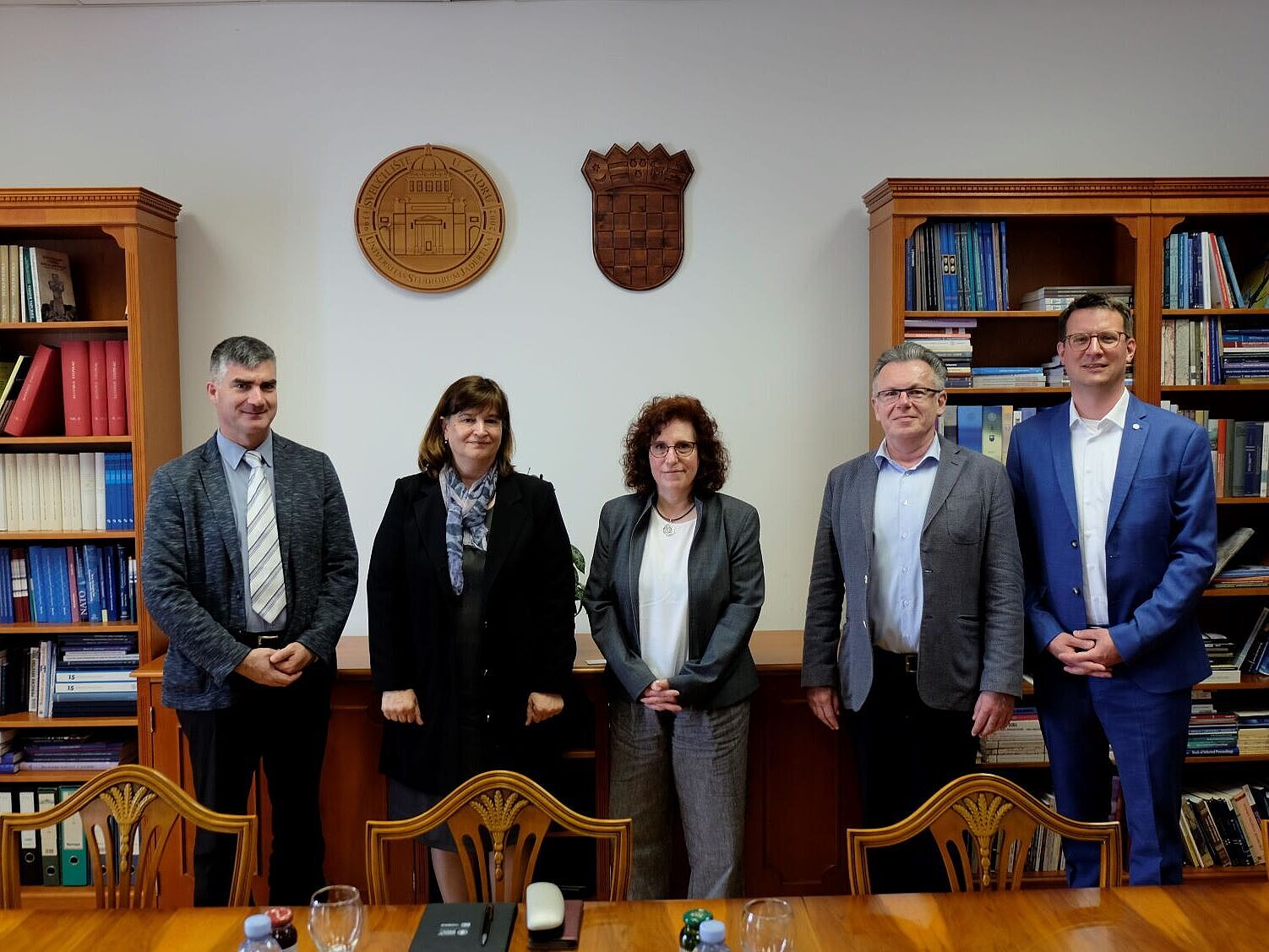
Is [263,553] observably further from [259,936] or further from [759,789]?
[759,789]

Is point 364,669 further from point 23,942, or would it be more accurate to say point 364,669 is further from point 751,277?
point 751,277

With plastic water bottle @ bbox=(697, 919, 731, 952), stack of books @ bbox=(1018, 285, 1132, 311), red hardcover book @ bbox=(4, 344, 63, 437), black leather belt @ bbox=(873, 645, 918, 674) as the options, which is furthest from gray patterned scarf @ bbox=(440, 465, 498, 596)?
stack of books @ bbox=(1018, 285, 1132, 311)

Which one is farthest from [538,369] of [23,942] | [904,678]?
[23,942]

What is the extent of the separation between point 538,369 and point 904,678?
177cm

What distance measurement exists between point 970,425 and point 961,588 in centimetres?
100

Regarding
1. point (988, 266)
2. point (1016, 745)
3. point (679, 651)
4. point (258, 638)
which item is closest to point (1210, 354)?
point (988, 266)

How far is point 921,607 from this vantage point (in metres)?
2.50

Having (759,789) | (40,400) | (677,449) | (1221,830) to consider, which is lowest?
(1221,830)

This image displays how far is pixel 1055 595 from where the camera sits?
2.59m

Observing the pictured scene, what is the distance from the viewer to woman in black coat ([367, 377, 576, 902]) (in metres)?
2.50

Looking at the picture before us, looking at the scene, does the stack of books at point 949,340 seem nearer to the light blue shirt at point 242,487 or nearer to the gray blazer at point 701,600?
the gray blazer at point 701,600

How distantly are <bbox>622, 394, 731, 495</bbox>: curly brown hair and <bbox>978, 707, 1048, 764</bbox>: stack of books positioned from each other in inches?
54.7

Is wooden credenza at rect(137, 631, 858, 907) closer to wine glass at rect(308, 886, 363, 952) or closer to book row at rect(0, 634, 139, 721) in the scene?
book row at rect(0, 634, 139, 721)

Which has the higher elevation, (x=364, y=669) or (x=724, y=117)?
(x=724, y=117)
